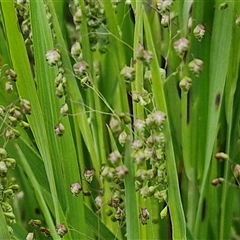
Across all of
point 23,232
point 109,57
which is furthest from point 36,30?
point 23,232

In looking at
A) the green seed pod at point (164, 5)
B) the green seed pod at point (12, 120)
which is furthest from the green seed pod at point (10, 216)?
the green seed pod at point (164, 5)

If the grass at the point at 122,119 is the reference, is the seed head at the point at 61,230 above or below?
below

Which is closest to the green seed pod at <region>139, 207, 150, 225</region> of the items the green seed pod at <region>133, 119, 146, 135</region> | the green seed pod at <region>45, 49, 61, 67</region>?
the green seed pod at <region>133, 119, 146, 135</region>

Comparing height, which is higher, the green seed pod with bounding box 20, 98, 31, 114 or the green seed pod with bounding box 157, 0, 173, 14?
the green seed pod with bounding box 157, 0, 173, 14

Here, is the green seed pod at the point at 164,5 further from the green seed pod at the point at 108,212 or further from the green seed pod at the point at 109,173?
the green seed pod at the point at 108,212

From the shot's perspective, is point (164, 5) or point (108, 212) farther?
point (108, 212)

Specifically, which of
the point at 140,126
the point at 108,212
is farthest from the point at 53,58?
the point at 108,212

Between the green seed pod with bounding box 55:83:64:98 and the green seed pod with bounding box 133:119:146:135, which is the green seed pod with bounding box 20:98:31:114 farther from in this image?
the green seed pod with bounding box 133:119:146:135

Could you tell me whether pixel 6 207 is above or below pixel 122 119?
below

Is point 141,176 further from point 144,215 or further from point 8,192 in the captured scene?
point 8,192
